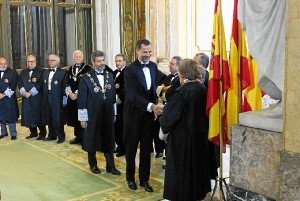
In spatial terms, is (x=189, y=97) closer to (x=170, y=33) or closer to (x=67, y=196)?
(x=67, y=196)

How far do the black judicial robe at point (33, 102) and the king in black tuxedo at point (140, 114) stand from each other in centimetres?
306

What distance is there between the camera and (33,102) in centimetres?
798

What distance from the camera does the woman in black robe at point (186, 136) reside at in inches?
170

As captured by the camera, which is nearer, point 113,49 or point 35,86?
point 35,86

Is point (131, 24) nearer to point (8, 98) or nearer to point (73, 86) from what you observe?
point (73, 86)

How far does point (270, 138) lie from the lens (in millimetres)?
3543

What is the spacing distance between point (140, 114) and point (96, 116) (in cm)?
84

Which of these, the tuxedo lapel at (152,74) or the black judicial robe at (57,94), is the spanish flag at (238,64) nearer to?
the tuxedo lapel at (152,74)

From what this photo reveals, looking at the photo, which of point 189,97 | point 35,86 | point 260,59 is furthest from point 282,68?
point 35,86

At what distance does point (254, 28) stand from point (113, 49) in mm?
7307

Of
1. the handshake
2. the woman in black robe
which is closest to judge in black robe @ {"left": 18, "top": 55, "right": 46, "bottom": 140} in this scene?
the handshake

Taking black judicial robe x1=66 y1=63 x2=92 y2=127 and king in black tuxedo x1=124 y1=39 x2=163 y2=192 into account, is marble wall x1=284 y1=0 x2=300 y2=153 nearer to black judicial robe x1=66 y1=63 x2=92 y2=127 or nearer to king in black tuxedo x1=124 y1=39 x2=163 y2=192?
king in black tuxedo x1=124 y1=39 x2=163 y2=192

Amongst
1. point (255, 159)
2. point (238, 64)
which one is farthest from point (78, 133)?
point (255, 159)

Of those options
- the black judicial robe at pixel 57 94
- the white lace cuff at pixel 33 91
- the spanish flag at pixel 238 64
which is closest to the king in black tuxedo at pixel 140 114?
the spanish flag at pixel 238 64
